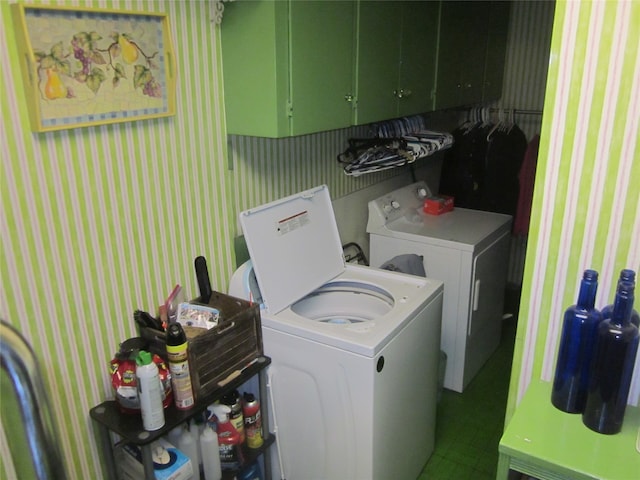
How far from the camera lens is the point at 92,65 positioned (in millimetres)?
1412

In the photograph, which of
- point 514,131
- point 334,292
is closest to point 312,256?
point 334,292

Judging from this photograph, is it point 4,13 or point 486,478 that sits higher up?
point 4,13

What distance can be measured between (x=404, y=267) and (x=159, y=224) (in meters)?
1.31

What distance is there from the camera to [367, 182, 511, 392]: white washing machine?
8.89ft

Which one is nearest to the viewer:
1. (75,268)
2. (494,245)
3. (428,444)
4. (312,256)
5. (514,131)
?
(75,268)

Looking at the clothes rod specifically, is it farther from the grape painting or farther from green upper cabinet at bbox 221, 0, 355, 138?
the grape painting

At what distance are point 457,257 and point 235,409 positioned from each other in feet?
4.64

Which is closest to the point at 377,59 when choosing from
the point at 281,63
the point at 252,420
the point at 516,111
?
the point at 281,63

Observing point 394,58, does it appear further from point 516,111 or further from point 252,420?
point 516,111

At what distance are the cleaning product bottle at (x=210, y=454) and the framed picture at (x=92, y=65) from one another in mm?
1059

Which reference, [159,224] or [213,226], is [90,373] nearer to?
[159,224]

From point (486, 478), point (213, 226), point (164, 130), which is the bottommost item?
point (486, 478)

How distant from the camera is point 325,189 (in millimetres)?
2309

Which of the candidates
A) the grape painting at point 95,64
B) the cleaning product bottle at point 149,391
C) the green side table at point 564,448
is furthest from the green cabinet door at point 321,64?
the green side table at point 564,448
